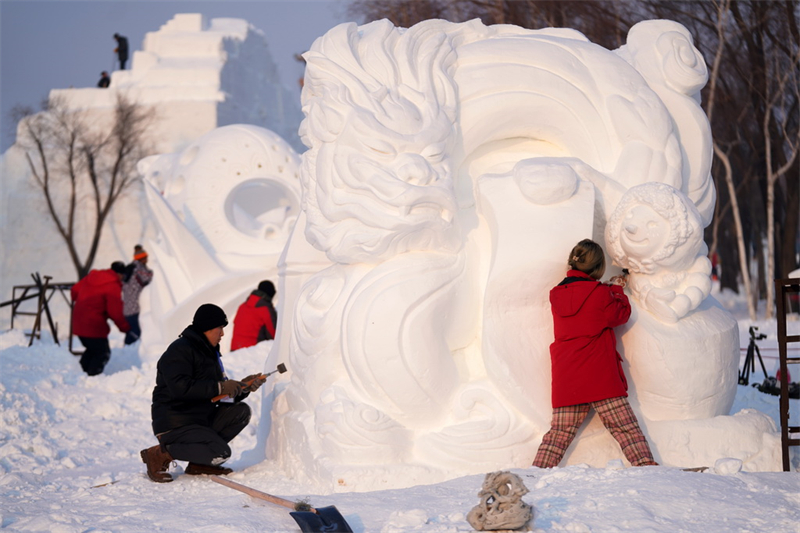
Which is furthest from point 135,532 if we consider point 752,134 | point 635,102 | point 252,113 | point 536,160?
point 252,113

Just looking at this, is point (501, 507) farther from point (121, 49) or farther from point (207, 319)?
point (121, 49)

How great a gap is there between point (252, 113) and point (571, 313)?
26305 millimetres

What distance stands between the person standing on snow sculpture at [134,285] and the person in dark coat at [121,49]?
57.0 ft

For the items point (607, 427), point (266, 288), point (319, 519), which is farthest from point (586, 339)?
point (266, 288)

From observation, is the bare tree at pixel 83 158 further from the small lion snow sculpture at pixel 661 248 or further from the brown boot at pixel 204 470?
the small lion snow sculpture at pixel 661 248

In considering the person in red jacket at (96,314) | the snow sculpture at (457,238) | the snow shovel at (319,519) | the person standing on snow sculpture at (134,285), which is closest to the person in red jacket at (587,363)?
the snow sculpture at (457,238)

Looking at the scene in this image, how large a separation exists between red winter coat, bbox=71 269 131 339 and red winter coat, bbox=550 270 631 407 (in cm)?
731

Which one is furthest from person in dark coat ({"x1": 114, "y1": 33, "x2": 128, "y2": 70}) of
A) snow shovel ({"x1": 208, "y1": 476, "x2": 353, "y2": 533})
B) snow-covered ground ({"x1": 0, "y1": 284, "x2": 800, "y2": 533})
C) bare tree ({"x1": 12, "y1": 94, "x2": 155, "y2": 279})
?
snow shovel ({"x1": 208, "y1": 476, "x2": 353, "y2": 533})

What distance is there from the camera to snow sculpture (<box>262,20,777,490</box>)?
4.61m

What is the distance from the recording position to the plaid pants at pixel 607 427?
4.50 meters

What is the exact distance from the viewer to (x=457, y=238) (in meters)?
4.88

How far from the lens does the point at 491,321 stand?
15.6 ft

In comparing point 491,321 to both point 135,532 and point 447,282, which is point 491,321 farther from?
point 135,532

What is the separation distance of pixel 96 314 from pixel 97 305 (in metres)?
0.12
